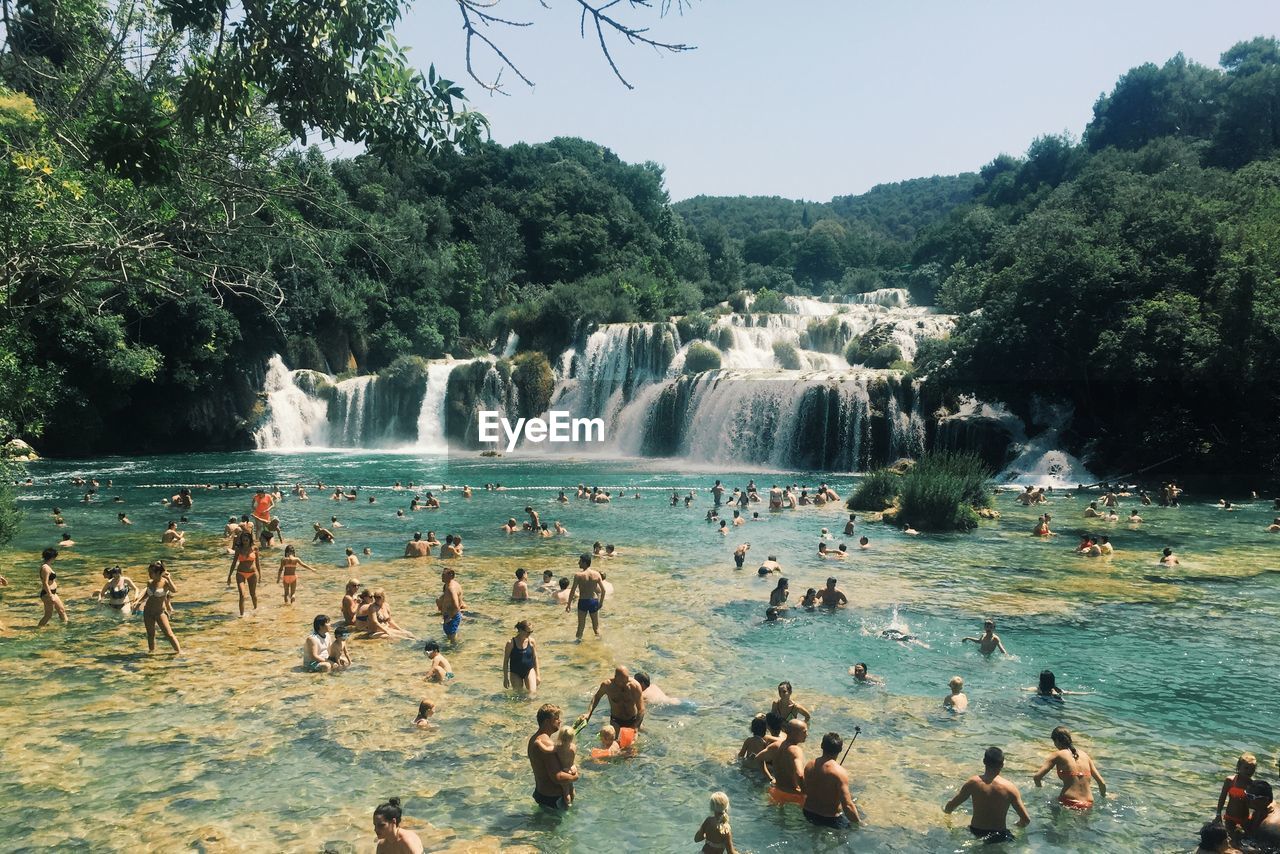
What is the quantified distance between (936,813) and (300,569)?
1570 centimetres

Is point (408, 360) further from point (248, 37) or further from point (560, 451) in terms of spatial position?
point (248, 37)

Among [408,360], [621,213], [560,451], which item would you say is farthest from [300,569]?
[621,213]

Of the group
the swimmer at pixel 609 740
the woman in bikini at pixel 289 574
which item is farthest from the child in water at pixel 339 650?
the swimmer at pixel 609 740

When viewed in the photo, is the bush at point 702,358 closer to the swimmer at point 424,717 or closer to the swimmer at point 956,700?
the swimmer at point 956,700

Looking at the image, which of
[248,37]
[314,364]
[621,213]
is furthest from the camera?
[621,213]

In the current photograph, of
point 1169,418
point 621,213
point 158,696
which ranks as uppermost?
point 621,213

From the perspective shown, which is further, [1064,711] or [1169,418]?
[1169,418]

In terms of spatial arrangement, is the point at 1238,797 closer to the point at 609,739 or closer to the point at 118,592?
the point at 609,739

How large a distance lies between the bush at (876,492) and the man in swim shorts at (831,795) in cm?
2173

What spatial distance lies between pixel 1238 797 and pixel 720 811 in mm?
4673

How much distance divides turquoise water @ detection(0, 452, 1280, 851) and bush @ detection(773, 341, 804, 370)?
30.6 m

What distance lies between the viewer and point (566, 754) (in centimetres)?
847

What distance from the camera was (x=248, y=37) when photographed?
6.09 meters

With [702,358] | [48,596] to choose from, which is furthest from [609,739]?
[702,358]
